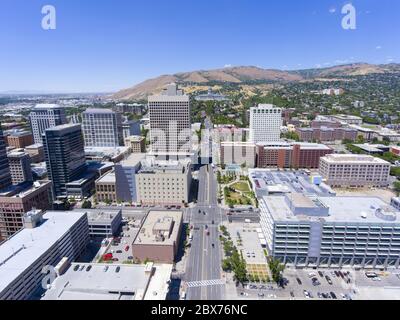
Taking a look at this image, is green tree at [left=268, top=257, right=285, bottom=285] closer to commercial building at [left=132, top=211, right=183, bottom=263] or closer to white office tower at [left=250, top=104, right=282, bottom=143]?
commercial building at [left=132, top=211, right=183, bottom=263]

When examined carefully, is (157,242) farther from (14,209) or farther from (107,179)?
(107,179)

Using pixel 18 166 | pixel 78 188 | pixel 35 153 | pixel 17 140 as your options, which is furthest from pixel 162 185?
pixel 17 140

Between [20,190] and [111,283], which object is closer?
[111,283]

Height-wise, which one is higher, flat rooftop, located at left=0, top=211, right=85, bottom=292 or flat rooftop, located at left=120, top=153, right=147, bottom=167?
flat rooftop, located at left=120, top=153, right=147, bottom=167

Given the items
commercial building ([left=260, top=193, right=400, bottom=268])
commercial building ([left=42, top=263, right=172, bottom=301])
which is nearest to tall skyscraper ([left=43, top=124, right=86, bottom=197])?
commercial building ([left=42, top=263, right=172, bottom=301])
